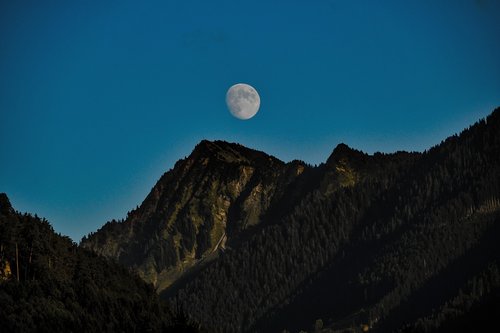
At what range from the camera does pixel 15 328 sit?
635 feet

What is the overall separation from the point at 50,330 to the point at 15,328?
8364 millimetres

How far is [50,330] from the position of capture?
199375mm
